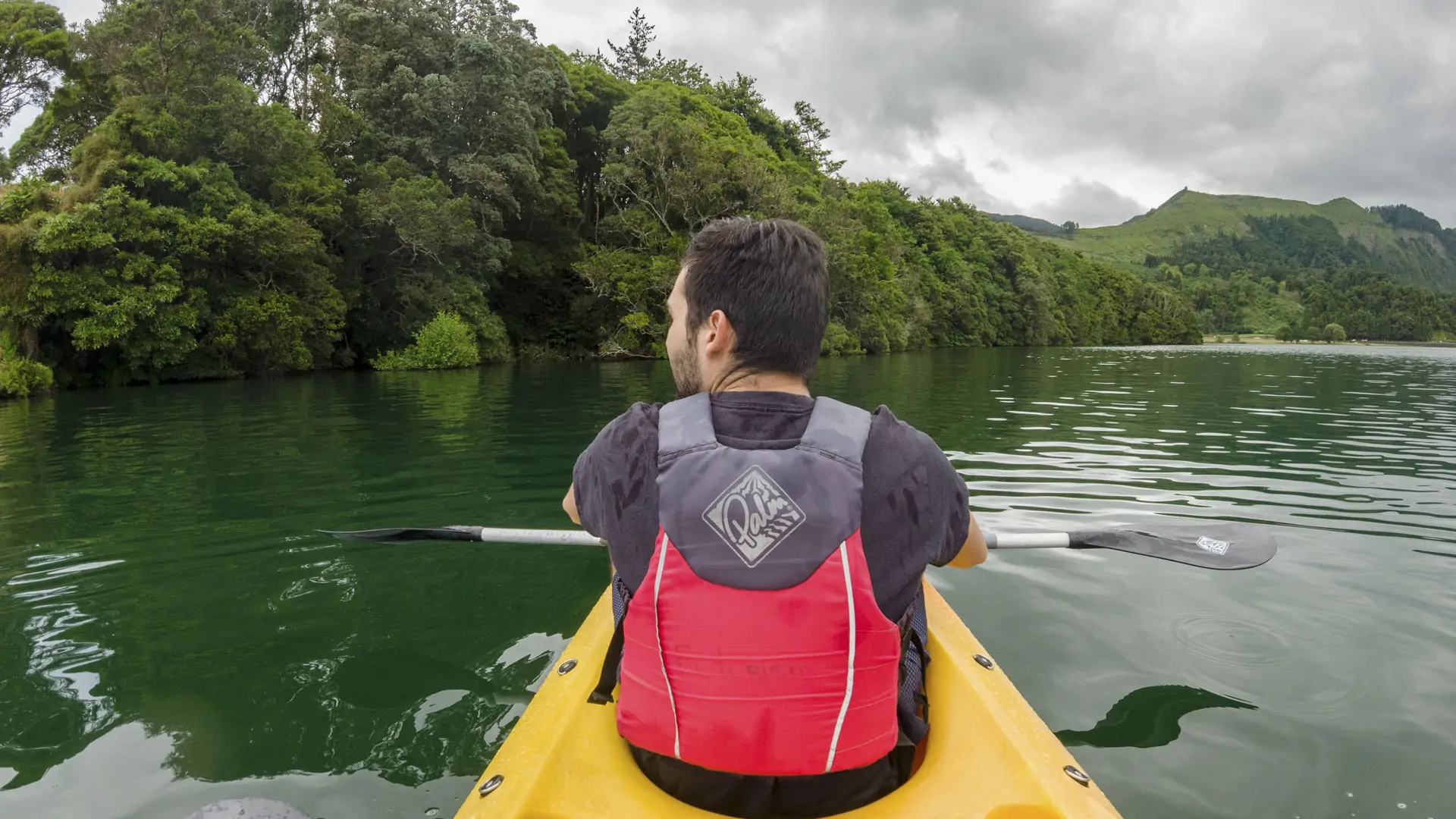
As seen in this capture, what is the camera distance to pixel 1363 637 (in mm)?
3598

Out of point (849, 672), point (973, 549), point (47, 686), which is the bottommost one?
point (47, 686)

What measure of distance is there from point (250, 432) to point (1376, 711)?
1142 centimetres

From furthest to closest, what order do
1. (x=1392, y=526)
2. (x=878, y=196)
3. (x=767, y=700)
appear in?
(x=878, y=196) < (x=1392, y=526) < (x=767, y=700)

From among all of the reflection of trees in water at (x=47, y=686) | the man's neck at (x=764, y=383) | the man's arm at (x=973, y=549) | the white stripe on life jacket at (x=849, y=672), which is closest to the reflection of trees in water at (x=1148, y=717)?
the man's arm at (x=973, y=549)

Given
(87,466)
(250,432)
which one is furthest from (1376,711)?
(250,432)

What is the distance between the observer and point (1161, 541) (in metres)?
3.46

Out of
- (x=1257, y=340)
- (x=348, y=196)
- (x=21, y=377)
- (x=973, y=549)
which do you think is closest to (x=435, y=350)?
(x=348, y=196)

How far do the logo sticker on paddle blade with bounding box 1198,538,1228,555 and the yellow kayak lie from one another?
1690mm

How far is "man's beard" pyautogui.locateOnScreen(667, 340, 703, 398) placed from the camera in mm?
1797

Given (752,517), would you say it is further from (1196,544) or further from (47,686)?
(47,686)

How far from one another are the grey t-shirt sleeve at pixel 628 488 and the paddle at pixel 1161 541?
149cm

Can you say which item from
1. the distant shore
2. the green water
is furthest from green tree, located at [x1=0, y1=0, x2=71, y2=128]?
the distant shore

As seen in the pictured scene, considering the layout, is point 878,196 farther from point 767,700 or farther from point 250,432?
point 767,700

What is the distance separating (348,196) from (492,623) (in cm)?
2417
